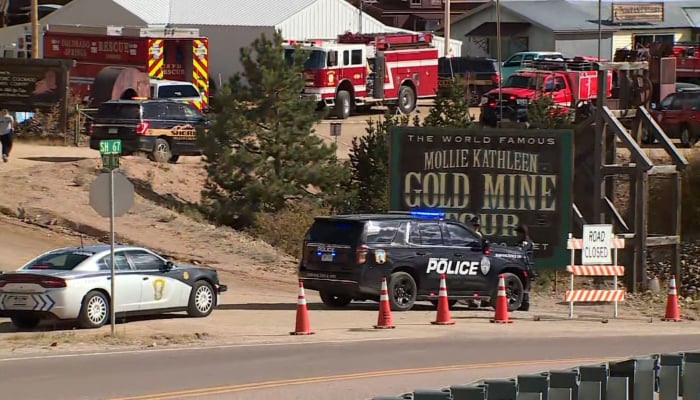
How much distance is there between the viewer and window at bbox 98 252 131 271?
22.1 m

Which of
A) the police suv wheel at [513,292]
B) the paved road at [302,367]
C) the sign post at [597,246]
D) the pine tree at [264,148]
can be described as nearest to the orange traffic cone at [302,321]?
the paved road at [302,367]

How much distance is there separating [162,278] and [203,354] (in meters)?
4.15

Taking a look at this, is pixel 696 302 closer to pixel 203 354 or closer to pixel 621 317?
pixel 621 317

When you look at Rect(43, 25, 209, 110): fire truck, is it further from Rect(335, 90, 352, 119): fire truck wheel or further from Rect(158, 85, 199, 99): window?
Rect(335, 90, 352, 119): fire truck wheel

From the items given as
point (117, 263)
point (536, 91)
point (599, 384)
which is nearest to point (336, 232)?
point (117, 263)

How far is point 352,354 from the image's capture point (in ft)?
63.1

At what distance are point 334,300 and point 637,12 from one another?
57.5 metres

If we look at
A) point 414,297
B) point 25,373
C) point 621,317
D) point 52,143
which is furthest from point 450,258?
point 52,143

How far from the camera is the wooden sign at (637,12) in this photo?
78.7m

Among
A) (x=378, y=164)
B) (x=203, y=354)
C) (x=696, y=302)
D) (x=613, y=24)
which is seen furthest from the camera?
(x=613, y=24)

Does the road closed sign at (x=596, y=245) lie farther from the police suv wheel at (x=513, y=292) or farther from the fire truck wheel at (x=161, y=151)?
the fire truck wheel at (x=161, y=151)

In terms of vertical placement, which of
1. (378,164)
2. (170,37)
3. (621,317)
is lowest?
(621,317)

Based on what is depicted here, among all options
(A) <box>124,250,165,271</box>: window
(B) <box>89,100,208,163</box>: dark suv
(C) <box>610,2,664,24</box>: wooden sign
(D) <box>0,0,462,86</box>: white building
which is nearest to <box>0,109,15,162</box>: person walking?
(B) <box>89,100,208,163</box>: dark suv

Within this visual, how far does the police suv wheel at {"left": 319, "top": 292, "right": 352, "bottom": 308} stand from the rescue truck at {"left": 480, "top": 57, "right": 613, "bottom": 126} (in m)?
23.0
